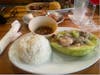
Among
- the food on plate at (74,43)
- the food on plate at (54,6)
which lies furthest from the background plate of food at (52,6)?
the food on plate at (74,43)

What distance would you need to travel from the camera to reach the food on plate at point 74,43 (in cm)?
58

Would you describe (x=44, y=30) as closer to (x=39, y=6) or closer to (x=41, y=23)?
(x=41, y=23)

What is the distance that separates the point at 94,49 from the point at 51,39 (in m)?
0.13

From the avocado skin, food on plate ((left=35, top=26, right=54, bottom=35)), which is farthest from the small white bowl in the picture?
the avocado skin

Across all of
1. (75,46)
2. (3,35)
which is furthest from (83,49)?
(3,35)

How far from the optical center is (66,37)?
62cm

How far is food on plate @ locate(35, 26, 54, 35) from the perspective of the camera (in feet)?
2.26

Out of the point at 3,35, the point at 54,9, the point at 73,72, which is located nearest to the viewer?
the point at 73,72

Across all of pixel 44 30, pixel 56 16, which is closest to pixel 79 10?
pixel 56 16

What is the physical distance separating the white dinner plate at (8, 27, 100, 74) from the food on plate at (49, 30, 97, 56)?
2cm

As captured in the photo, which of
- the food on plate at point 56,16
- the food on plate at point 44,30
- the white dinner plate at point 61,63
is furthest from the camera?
the food on plate at point 56,16

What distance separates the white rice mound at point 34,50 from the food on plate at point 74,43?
0.13ft

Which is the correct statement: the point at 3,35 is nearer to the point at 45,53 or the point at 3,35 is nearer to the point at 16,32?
the point at 16,32

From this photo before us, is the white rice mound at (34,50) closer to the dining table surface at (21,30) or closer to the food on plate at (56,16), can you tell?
the dining table surface at (21,30)
